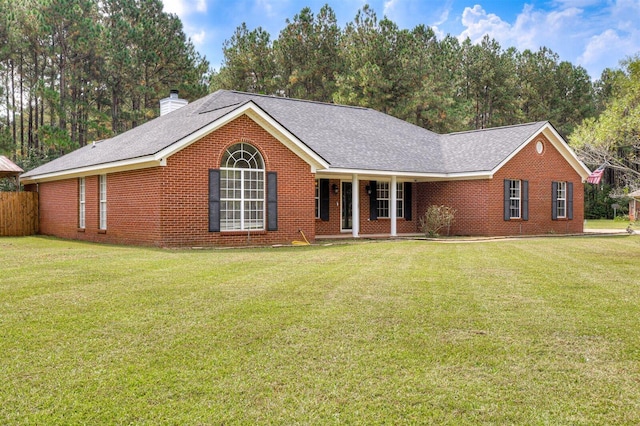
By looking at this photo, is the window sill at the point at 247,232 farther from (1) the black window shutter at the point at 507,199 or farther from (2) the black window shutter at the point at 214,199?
(1) the black window shutter at the point at 507,199

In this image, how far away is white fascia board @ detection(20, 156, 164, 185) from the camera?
1508 centimetres

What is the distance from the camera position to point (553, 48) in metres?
51.9

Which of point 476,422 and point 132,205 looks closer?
point 476,422

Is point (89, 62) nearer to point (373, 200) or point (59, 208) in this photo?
point (59, 208)

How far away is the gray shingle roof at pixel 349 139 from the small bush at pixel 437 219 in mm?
1479

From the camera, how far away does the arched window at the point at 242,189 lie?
1614 cm

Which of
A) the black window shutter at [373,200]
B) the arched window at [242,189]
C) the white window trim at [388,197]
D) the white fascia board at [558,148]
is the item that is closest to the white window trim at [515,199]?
the white fascia board at [558,148]

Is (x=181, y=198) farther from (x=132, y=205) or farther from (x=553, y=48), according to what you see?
(x=553, y=48)

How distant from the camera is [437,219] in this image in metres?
21.6

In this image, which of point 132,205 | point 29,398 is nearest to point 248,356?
point 29,398

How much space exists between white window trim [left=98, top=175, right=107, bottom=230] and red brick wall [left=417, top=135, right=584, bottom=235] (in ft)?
39.8

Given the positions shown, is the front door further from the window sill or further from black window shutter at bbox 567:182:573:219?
black window shutter at bbox 567:182:573:219

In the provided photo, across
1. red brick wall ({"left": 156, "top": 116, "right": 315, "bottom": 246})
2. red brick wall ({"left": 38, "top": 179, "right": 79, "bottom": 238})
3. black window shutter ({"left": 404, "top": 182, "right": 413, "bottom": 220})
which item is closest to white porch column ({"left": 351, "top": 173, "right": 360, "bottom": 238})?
red brick wall ({"left": 156, "top": 116, "right": 315, "bottom": 246})

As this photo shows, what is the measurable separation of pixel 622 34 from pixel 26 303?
94.4 feet
